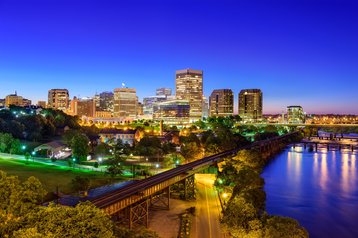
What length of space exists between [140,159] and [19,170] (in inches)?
1260

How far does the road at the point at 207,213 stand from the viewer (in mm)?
35656

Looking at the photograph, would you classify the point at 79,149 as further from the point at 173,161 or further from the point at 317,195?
the point at 317,195

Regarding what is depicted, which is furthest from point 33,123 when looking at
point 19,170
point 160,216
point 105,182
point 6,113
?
point 160,216

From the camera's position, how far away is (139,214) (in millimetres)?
38969

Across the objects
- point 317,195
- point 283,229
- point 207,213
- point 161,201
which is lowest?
point 317,195

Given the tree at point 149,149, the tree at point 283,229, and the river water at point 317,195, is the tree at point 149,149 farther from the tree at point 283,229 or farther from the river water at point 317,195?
the tree at point 283,229

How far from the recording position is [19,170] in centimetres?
5131

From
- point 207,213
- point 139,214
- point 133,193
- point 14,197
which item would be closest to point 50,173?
point 139,214

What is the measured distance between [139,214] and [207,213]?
8.78 m

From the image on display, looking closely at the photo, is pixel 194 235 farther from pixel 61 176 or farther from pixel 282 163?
pixel 282 163

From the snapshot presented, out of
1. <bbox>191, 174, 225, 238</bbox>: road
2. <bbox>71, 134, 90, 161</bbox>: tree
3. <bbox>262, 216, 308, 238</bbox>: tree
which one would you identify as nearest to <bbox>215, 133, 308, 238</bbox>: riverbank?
<bbox>262, 216, 308, 238</bbox>: tree

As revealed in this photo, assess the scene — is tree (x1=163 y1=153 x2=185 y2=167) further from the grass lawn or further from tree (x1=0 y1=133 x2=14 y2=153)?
tree (x1=0 y1=133 x2=14 y2=153)

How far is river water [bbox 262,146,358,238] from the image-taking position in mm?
45438

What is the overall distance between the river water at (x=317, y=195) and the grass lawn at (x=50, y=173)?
27.4 metres
